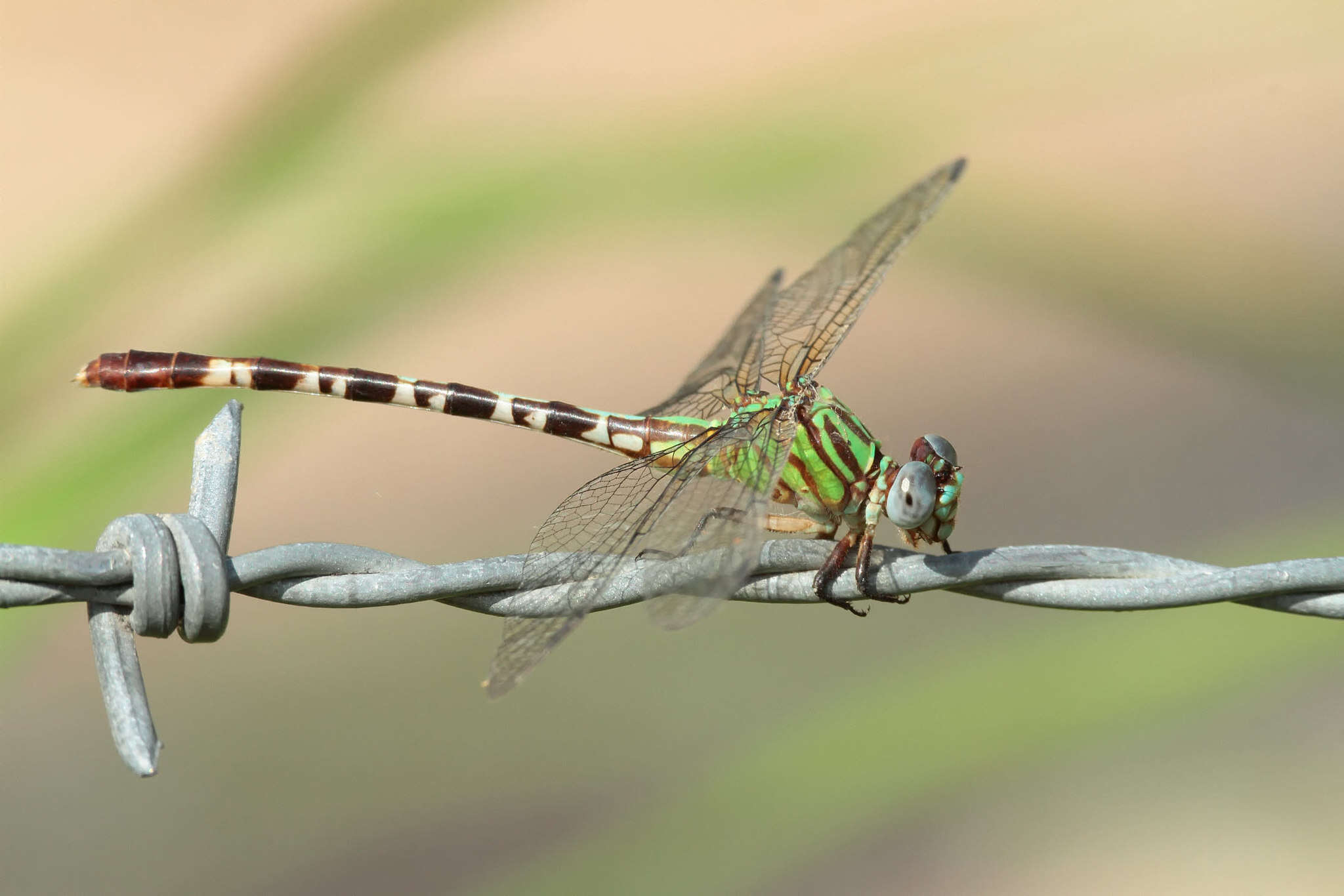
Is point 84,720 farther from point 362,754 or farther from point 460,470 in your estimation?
point 460,470

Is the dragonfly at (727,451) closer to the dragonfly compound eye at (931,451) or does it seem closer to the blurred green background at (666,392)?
the dragonfly compound eye at (931,451)

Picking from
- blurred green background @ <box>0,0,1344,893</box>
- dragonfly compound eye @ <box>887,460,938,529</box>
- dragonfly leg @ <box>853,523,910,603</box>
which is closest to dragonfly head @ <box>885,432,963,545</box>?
dragonfly compound eye @ <box>887,460,938,529</box>

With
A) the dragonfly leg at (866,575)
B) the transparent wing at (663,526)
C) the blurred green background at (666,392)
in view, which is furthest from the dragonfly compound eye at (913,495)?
the blurred green background at (666,392)

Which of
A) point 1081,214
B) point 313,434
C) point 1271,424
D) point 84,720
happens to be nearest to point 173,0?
point 313,434

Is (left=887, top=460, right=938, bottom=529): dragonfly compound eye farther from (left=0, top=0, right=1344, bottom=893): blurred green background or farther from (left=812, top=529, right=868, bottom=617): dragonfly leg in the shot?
(left=0, top=0, right=1344, bottom=893): blurred green background

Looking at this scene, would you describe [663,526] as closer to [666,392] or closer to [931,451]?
Answer: [931,451]

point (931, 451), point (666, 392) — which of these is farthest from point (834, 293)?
point (666, 392)
